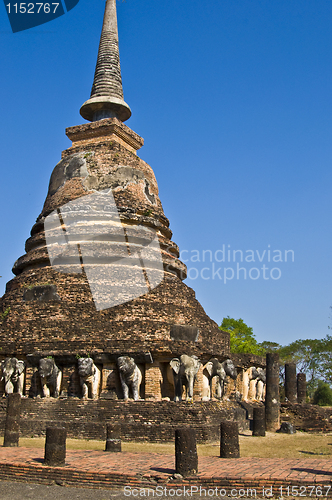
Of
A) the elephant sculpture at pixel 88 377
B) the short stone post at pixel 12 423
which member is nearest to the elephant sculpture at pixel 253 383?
the elephant sculpture at pixel 88 377

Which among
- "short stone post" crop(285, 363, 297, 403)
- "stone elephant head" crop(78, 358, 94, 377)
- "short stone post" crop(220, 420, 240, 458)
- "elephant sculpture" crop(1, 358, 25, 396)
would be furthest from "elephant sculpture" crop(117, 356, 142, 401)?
"short stone post" crop(285, 363, 297, 403)

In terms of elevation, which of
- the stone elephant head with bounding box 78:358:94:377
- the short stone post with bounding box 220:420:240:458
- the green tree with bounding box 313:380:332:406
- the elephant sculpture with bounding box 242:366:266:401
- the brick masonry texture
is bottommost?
the green tree with bounding box 313:380:332:406

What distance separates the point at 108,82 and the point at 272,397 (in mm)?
15856

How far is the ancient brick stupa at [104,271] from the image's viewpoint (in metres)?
14.7

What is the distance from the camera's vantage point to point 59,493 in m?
7.93

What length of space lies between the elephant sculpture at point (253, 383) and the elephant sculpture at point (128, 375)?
7.48 meters

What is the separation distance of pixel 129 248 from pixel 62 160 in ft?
19.1

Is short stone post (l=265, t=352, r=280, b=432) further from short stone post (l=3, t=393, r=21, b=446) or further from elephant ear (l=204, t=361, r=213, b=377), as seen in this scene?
short stone post (l=3, t=393, r=21, b=446)

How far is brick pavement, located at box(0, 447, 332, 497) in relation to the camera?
780 cm

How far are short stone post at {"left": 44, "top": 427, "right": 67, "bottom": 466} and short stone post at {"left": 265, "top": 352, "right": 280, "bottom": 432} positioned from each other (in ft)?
38.6

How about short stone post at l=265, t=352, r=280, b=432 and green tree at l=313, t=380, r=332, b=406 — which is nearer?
short stone post at l=265, t=352, r=280, b=432

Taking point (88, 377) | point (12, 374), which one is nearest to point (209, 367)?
point (88, 377)

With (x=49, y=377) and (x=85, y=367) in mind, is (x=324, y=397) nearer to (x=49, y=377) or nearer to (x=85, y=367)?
(x=85, y=367)

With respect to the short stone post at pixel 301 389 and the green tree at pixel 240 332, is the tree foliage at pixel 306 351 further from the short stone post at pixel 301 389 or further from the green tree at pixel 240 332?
the short stone post at pixel 301 389
